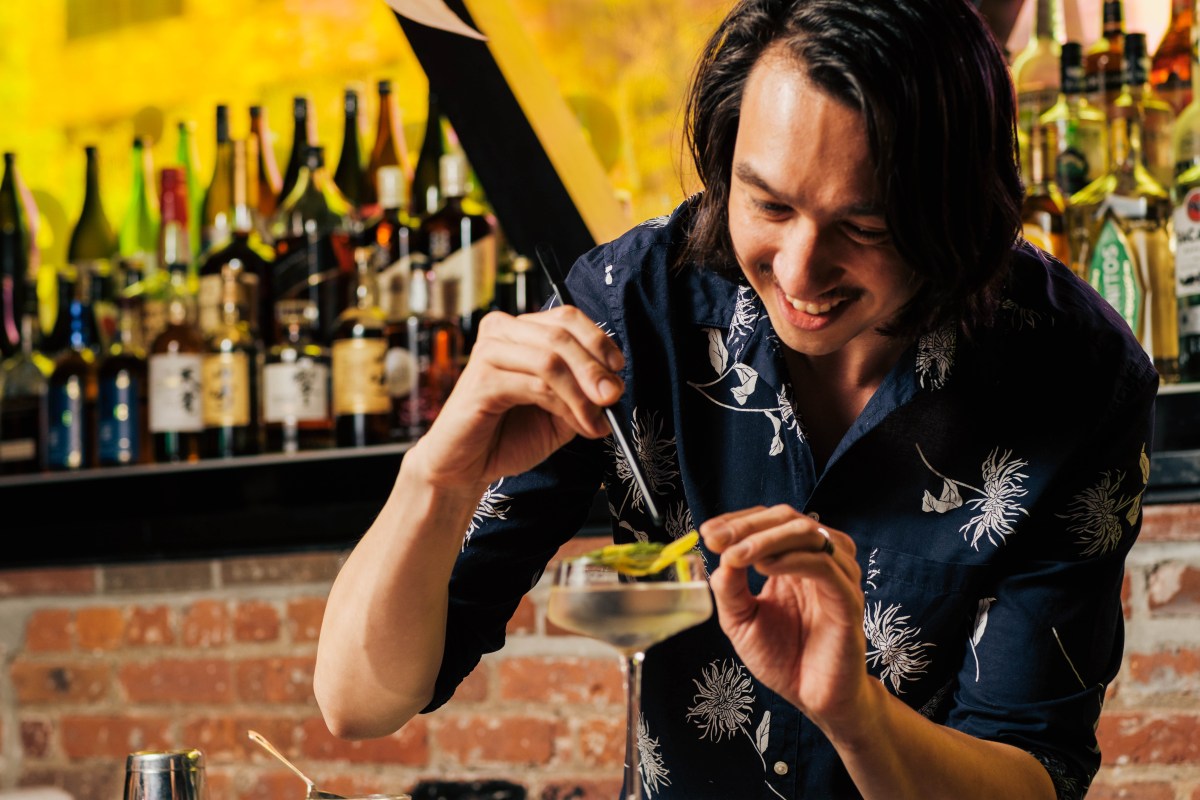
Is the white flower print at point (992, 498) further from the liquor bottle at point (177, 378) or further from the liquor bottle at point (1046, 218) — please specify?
the liquor bottle at point (177, 378)

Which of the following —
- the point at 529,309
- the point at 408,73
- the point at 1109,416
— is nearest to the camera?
the point at 1109,416

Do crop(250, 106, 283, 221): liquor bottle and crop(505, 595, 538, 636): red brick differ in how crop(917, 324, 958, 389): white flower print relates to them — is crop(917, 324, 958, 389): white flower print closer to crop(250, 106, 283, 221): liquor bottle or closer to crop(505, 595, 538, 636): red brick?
crop(505, 595, 538, 636): red brick

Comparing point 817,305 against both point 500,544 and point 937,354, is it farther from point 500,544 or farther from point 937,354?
point 500,544

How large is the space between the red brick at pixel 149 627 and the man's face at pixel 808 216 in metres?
1.73

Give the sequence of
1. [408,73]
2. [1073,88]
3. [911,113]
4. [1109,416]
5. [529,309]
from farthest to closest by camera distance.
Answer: [408,73]
[529,309]
[1073,88]
[1109,416]
[911,113]

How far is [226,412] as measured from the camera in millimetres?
2203

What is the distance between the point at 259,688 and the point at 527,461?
1.49 m

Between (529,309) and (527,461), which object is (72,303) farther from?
Answer: (527,461)

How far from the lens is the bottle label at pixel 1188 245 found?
68.1 inches

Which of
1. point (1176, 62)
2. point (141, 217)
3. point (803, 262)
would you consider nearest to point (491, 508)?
point (803, 262)

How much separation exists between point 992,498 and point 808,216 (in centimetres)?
35

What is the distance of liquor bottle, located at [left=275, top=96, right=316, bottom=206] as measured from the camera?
96.6 inches

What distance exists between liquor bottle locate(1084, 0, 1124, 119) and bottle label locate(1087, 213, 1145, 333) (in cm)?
17

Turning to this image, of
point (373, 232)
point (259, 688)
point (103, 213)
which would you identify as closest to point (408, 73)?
point (373, 232)
